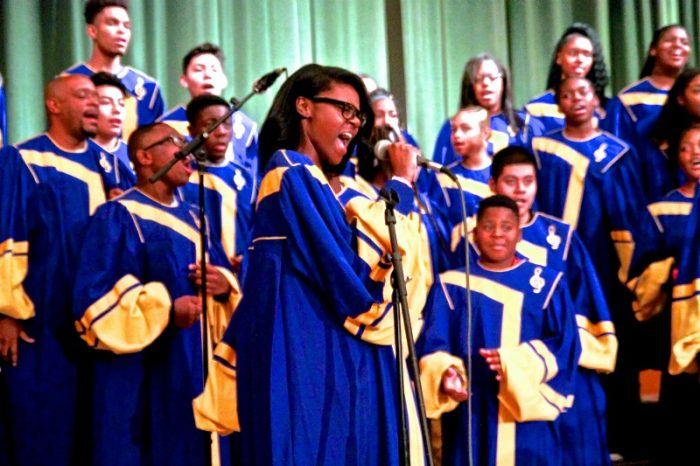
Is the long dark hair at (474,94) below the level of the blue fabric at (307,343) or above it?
above

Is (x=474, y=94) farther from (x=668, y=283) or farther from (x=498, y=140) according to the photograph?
(x=668, y=283)

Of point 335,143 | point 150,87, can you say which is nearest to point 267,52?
point 150,87

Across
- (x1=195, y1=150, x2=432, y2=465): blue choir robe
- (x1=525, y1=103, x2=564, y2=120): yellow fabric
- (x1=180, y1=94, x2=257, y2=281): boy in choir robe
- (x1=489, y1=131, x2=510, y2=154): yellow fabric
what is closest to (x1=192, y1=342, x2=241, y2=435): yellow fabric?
(x1=195, y1=150, x2=432, y2=465): blue choir robe

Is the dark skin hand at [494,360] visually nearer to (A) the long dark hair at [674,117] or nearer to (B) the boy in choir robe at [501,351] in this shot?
(B) the boy in choir robe at [501,351]

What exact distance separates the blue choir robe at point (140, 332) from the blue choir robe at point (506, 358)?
944 mm

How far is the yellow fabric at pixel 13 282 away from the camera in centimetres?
521

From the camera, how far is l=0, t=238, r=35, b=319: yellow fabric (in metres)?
5.21

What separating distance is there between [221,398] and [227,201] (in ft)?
7.61

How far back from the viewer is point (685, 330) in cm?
559

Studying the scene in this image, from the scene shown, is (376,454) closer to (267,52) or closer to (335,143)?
(335,143)

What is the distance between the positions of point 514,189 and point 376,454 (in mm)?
2555

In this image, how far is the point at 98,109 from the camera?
5.81 m

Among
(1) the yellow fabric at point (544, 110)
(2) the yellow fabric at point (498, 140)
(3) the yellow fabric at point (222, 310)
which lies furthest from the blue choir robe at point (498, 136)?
(3) the yellow fabric at point (222, 310)

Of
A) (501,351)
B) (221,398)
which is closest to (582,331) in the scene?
(501,351)
